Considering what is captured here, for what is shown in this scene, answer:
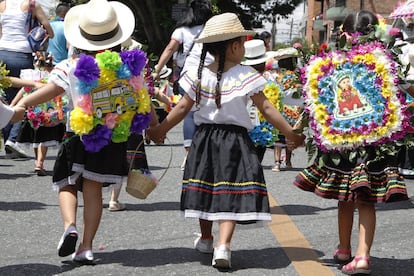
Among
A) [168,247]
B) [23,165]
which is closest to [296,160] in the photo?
[23,165]

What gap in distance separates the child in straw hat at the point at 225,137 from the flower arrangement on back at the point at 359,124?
26 centimetres

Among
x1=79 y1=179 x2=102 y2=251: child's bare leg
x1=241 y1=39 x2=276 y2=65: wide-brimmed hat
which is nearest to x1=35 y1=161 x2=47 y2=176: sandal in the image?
x1=241 y1=39 x2=276 y2=65: wide-brimmed hat

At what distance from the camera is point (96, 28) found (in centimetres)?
512

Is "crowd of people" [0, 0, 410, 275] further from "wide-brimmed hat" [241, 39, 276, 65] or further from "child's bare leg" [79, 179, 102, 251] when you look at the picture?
"wide-brimmed hat" [241, 39, 276, 65]

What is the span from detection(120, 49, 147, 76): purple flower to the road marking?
151 centimetres

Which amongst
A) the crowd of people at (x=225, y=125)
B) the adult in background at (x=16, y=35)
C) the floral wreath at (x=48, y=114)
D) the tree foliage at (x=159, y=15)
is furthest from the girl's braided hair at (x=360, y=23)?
the tree foliage at (x=159, y=15)

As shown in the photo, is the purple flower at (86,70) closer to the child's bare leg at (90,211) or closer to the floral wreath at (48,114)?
the child's bare leg at (90,211)

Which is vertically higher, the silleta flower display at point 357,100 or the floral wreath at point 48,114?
the silleta flower display at point 357,100

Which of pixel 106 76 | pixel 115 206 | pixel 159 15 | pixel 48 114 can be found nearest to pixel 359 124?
pixel 106 76

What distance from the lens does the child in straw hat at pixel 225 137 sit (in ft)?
16.6

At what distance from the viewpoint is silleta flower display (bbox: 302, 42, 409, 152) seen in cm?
485

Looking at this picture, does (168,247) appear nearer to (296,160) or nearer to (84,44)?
(84,44)

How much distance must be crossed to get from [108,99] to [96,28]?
17.7 inches

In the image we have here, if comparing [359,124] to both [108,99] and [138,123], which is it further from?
[108,99]
